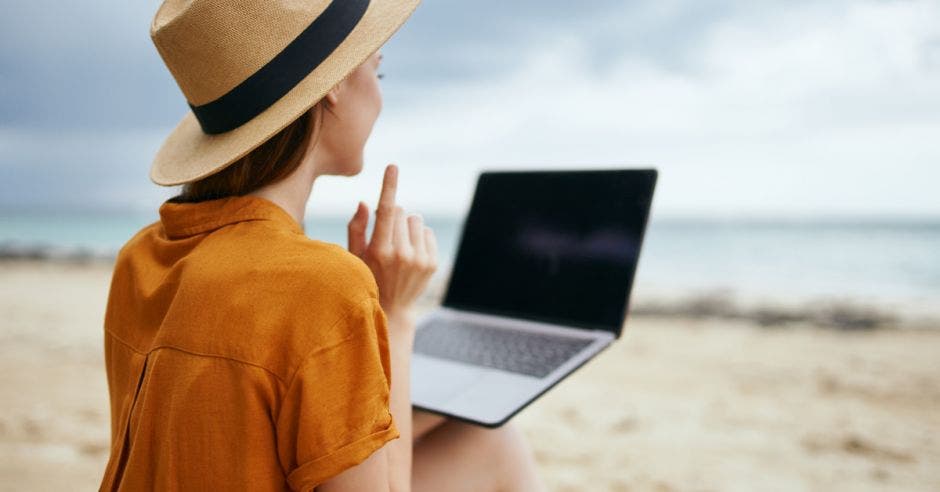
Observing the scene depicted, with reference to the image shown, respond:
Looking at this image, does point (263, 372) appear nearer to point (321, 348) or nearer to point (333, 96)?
point (321, 348)

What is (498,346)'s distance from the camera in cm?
176

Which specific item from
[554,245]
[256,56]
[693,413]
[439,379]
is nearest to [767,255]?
[693,413]

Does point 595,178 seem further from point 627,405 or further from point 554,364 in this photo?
point 627,405

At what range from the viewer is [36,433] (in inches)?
152

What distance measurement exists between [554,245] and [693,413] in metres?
3.25

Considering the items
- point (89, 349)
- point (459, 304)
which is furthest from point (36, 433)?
point (459, 304)

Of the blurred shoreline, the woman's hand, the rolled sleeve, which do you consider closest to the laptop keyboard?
the woman's hand

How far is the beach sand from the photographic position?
3521 mm

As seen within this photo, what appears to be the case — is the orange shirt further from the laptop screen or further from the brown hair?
the laptop screen

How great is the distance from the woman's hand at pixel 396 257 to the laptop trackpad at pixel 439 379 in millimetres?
279

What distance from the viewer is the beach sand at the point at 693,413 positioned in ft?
11.6

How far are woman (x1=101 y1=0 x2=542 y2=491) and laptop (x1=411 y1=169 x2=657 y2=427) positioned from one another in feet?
0.62

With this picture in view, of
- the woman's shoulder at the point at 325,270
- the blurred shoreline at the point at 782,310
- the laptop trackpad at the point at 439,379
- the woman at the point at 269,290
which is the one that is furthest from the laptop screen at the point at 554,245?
the blurred shoreline at the point at 782,310

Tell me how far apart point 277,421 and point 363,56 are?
0.64 metres
